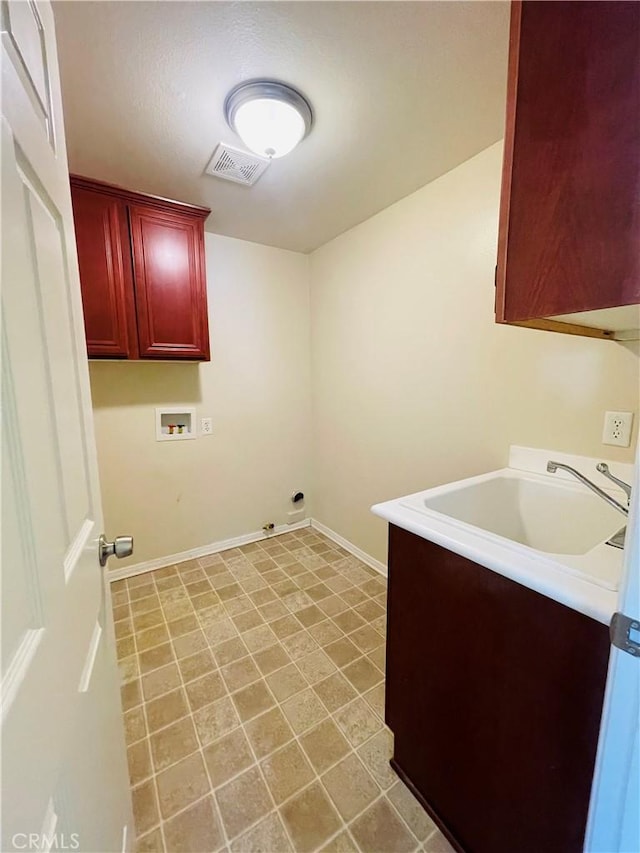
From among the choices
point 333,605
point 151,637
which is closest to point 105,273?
point 151,637

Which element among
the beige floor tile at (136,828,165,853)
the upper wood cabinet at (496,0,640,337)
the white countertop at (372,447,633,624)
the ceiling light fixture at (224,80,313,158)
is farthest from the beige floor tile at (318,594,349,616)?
A: the ceiling light fixture at (224,80,313,158)

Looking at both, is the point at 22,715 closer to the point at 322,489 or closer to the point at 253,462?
the point at 253,462

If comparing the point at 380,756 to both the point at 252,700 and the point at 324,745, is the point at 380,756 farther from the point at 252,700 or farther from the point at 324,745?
the point at 252,700

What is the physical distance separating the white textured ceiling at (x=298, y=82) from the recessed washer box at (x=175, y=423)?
1394 millimetres

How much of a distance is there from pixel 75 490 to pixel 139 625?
5.70 feet

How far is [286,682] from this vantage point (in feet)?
5.17

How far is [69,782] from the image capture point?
503 millimetres

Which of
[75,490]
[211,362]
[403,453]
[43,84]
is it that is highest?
[43,84]

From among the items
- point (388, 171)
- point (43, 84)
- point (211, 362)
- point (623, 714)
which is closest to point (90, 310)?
point (211, 362)

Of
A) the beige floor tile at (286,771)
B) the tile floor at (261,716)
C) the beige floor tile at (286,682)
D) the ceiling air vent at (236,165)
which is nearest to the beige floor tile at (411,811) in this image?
the tile floor at (261,716)

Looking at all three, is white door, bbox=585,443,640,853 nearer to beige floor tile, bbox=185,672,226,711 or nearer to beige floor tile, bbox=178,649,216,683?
beige floor tile, bbox=185,672,226,711

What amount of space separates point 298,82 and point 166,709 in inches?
101

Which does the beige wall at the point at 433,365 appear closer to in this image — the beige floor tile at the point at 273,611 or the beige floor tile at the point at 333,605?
the beige floor tile at the point at 333,605

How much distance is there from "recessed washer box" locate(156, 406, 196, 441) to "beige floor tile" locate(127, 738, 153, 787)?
1.71 metres
